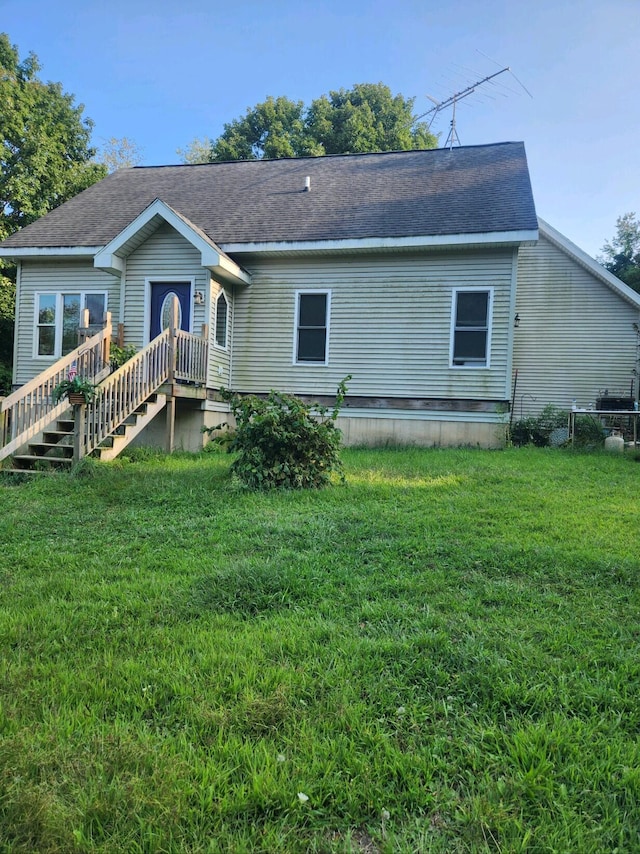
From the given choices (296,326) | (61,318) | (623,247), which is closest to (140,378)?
(296,326)

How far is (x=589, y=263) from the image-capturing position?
46.8 feet

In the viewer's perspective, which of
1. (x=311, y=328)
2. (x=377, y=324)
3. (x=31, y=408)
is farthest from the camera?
(x=311, y=328)

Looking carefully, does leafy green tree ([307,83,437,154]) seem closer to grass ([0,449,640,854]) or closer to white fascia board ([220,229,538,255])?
white fascia board ([220,229,538,255])

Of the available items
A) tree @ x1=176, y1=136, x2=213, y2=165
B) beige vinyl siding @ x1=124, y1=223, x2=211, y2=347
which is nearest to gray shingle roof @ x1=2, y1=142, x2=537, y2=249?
beige vinyl siding @ x1=124, y1=223, x2=211, y2=347

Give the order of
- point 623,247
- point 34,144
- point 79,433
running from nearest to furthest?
1. point 79,433
2. point 34,144
3. point 623,247

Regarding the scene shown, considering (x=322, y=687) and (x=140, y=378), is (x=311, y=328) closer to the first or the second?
(x=140, y=378)

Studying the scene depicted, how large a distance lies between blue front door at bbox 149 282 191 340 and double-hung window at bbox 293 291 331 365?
96.3 inches

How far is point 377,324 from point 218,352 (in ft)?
11.7

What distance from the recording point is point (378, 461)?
852 cm

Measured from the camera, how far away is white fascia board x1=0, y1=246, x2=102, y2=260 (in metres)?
11.9

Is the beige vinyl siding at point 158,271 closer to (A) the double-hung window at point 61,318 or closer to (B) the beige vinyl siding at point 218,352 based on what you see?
(B) the beige vinyl siding at point 218,352

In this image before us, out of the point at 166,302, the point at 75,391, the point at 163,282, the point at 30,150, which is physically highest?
the point at 30,150

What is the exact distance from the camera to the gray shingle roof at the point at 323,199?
11.1 metres

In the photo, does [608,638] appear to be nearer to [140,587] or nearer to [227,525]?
[140,587]
